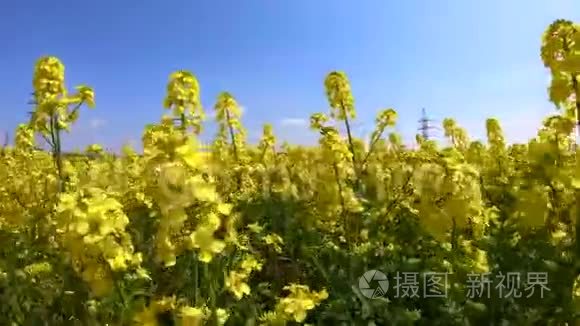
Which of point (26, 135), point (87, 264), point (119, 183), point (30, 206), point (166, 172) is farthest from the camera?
point (26, 135)

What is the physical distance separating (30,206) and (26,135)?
12.0 ft

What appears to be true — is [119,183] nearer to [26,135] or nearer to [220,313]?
[220,313]

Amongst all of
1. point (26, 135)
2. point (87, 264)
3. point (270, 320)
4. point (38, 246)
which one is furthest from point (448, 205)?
point (26, 135)

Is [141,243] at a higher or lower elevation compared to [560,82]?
lower

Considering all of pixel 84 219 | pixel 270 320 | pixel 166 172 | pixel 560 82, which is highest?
pixel 560 82

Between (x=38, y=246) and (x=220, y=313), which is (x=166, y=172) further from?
(x=38, y=246)

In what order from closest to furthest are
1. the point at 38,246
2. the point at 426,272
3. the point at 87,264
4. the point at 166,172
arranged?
the point at 166,172 → the point at 87,264 → the point at 426,272 → the point at 38,246

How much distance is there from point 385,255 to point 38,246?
2233mm

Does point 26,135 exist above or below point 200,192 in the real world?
above

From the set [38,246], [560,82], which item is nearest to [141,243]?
[38,246]

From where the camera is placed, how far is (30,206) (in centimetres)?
475

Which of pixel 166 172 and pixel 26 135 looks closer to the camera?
pixel 166 172

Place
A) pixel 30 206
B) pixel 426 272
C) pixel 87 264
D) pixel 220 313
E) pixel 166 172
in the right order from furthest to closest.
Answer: pixel 30 206 → pixel 426 272 → pixel 220 313 → pixel 87 264 → pixel 166 172

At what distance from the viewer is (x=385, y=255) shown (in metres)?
3.81
